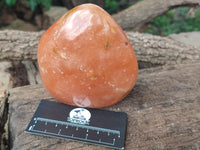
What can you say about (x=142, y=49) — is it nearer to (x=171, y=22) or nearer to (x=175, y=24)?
(x=175, y=24)

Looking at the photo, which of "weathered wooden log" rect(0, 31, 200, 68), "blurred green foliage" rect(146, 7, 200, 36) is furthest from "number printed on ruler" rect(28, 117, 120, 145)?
"blurred green foliage" rect(146, 7, 200, 36)

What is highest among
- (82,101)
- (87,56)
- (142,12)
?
(87,56)

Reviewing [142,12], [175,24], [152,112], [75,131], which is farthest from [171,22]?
[75,131]

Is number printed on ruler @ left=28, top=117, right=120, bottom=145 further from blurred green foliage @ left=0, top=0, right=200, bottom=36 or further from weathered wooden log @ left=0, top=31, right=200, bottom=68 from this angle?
blurred green foliage @ left=0, top=0, right=200, bottom=36

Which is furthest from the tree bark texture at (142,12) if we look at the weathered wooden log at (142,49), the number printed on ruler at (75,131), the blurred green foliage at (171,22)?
the number printed on ruler at (75,131)

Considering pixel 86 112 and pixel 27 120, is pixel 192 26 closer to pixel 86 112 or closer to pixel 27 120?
pixel 86 112

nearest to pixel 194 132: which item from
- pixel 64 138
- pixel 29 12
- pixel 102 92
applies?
pixel 102 92
